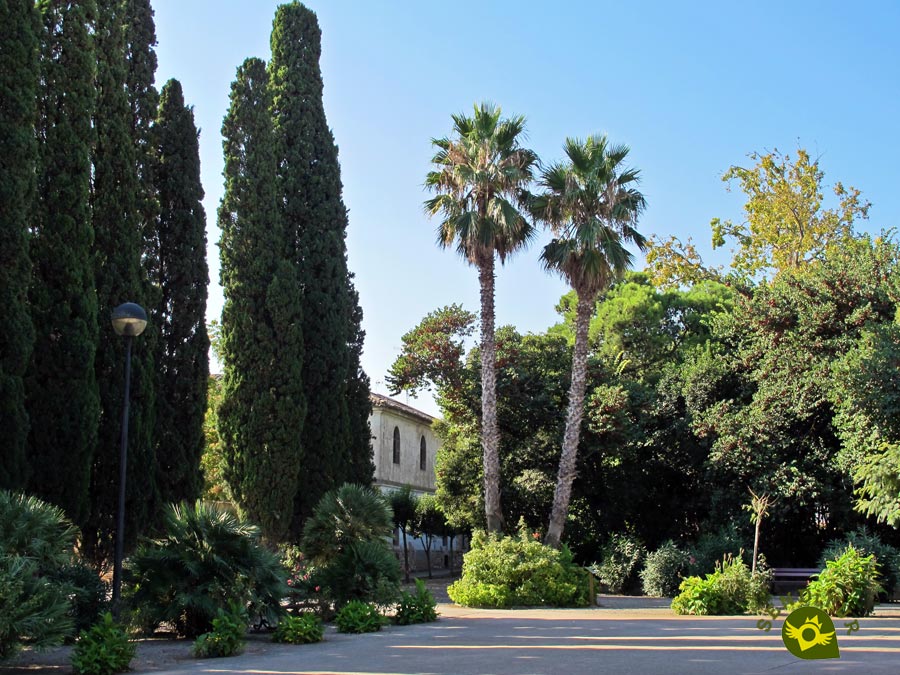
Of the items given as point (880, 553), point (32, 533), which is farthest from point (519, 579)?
point (32, 533)

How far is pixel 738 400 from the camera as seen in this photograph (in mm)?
24859

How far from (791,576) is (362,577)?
1308 cm

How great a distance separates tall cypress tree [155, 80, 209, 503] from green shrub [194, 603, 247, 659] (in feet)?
23.5

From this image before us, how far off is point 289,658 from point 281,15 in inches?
743

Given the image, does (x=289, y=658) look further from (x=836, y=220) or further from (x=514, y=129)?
(x=836, y=220)

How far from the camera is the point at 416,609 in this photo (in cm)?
1538

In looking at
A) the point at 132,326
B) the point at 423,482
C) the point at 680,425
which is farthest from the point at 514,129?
the point at 423,482

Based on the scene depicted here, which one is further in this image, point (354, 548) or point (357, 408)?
point (357, 408)

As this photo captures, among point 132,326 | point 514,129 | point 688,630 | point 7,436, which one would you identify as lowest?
point 688,630

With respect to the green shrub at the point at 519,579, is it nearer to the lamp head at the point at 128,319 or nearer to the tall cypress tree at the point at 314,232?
the tall cypress tree at the point at 314,232

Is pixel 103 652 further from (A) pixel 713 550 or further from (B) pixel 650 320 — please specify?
(B) pixel 650 320

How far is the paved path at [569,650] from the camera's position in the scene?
9336 millimetres

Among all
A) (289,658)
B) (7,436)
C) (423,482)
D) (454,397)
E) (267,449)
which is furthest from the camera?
(423,482)

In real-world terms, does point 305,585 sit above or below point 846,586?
above
